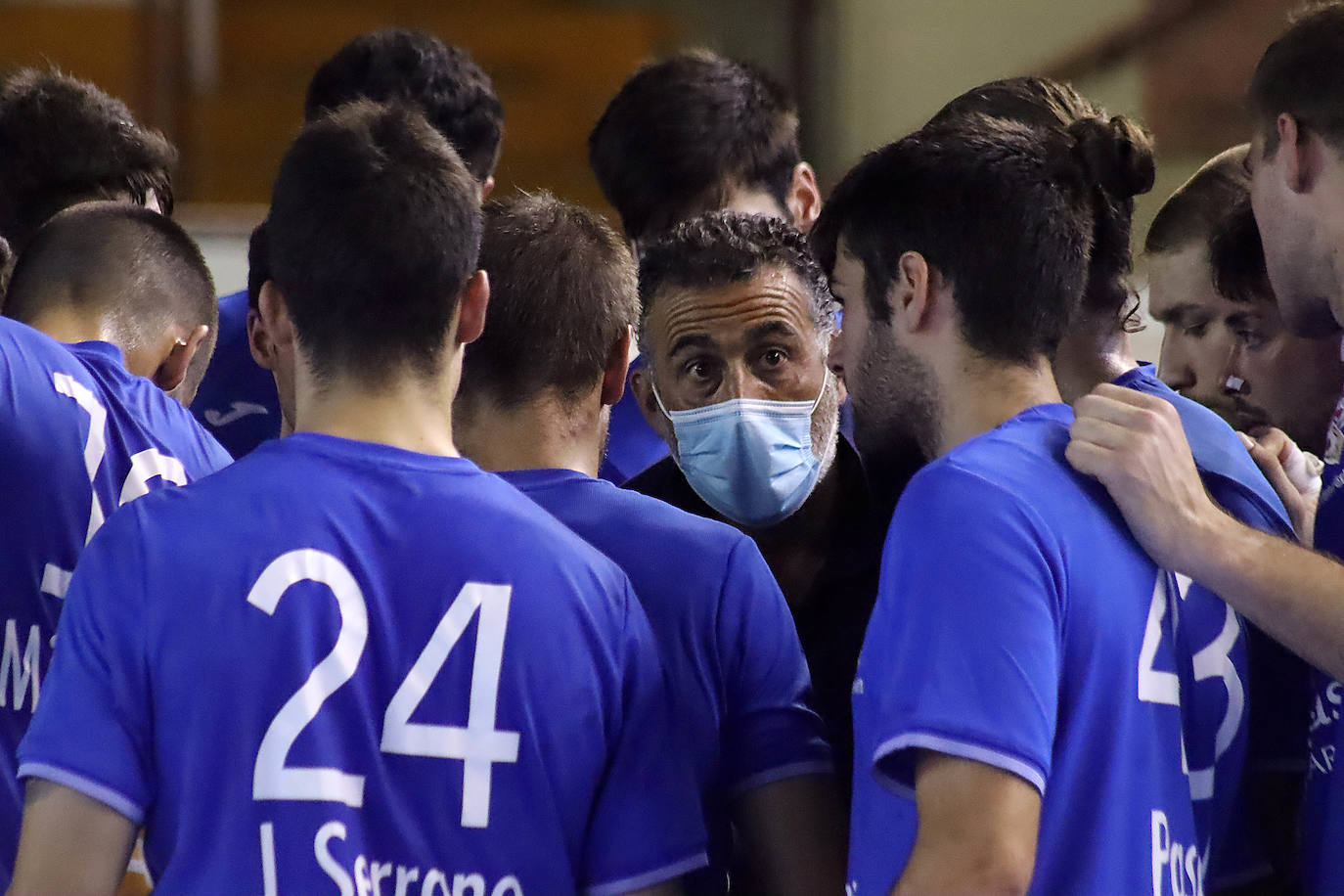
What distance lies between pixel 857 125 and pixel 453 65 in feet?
17.3

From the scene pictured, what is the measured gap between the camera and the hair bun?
199cm

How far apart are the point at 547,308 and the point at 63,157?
1.72m

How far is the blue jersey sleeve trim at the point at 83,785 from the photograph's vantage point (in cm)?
154

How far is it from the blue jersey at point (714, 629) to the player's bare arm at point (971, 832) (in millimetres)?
348

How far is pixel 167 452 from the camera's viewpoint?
2447mm

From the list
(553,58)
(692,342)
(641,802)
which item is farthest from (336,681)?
(553,58)

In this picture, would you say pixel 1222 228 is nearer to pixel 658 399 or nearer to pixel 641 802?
pixel 658 399

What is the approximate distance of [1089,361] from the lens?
215 centimetres

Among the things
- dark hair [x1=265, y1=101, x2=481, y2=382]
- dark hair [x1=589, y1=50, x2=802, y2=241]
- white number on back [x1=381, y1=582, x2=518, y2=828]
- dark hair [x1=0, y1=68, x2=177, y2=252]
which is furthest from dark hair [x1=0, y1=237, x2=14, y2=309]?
white number on back [x1=381, y1=582, x2=518, y2=828]

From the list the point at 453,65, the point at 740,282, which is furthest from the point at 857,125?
the point at 740,282

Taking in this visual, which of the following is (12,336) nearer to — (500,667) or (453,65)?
(500,667)

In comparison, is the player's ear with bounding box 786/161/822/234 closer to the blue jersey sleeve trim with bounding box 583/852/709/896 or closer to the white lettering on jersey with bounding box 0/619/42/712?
the white lettering on jersey with bounding box 0/619/42/712

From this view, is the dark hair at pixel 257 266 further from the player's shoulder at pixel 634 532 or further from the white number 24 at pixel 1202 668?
the white number 24 at pixel 1202 668

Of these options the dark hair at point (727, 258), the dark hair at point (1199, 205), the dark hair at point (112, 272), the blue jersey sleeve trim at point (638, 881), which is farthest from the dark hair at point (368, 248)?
the dark hair at point (1199, 205)
